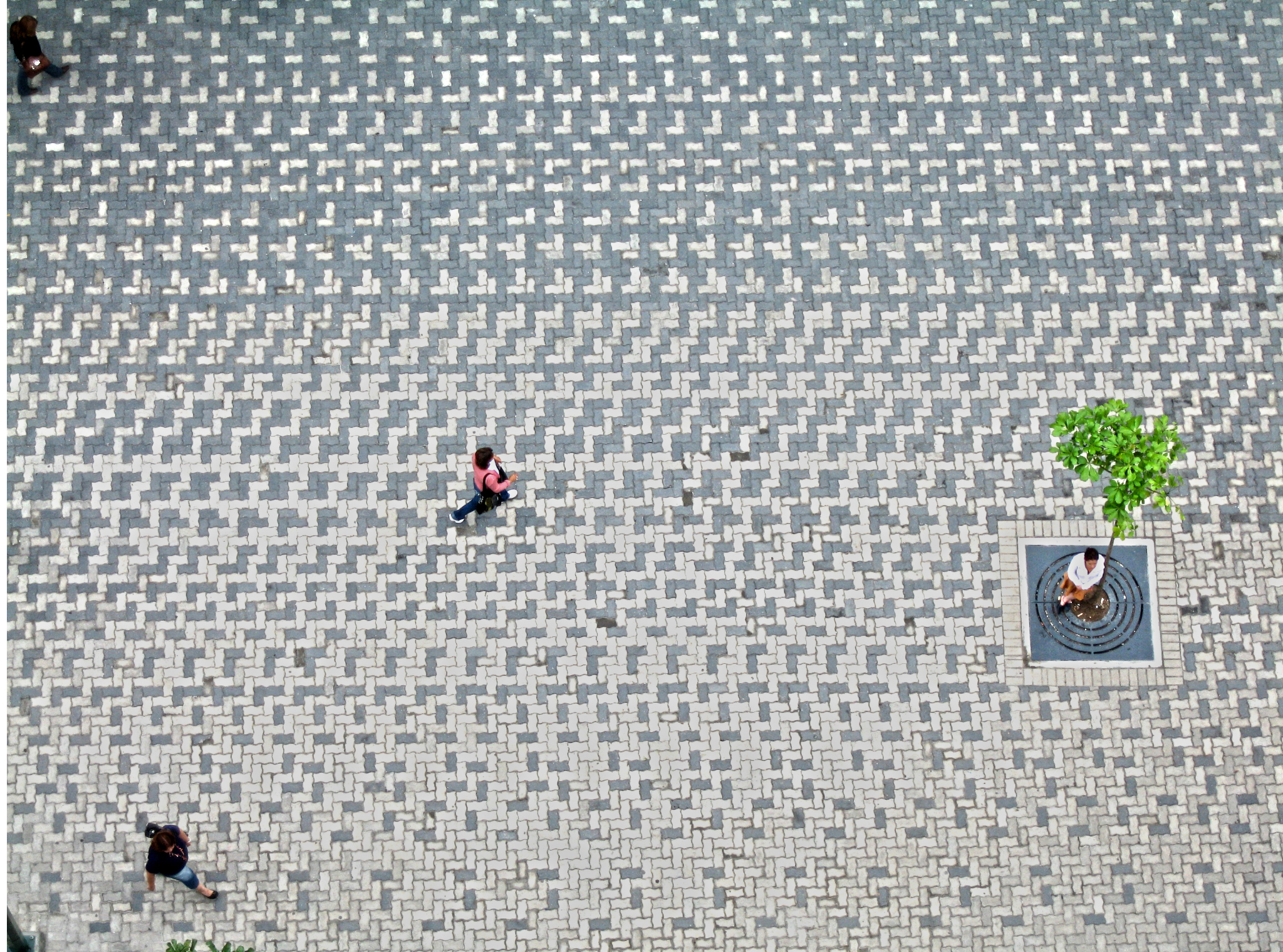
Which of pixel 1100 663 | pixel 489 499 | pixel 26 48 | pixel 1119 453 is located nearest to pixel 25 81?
pixel 26 48

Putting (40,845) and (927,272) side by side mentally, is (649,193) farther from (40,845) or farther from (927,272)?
(40,845)

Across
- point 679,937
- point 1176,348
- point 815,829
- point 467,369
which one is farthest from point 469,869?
point 1176,348

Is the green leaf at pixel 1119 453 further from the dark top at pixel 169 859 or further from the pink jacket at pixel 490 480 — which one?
the dark top at pixel 169 859

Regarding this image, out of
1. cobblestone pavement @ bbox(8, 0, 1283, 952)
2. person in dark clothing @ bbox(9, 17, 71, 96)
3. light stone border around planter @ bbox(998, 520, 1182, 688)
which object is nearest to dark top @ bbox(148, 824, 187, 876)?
cobblestone pavement @ bbox(8, 0, 1283, 952)

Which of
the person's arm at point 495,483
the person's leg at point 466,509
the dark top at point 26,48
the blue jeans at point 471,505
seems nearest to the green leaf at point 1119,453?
the person's arm at point 495,483

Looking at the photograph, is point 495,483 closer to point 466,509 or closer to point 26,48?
point 466,509

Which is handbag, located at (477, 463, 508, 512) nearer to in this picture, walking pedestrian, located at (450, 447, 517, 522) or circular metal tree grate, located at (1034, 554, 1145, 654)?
walking pedestrian, located at (450, 447, 517, 522)
